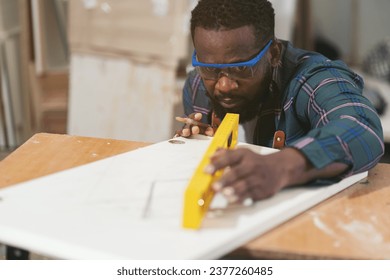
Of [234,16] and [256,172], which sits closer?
[256,172]

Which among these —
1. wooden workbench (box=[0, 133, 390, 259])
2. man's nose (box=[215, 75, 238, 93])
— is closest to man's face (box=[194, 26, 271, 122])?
man's nose (box=[215, 75, 238, 93])

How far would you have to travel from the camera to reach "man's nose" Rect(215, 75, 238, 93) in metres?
1.43

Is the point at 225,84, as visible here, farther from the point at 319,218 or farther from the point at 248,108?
the point at 319,218

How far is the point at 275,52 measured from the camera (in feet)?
5.12

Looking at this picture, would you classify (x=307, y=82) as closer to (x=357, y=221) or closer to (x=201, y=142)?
(x=201, y=142)

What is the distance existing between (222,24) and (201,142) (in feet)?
1.00

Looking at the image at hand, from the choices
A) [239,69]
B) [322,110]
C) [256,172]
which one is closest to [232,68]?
[239,69]

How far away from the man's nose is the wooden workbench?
0.95ft

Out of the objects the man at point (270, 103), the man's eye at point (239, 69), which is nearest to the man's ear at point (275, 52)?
the man at point (270, 103)

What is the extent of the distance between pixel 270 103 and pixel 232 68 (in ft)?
0.83

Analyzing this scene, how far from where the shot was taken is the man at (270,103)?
111 centimetres

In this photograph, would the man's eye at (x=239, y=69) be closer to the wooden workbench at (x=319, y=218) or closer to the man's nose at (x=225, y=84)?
the man's nose at (x=225, y=84)

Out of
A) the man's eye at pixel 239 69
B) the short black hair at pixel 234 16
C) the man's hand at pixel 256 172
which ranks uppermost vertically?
the short black hair at pixel 234 16
